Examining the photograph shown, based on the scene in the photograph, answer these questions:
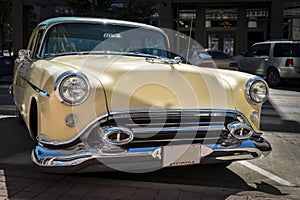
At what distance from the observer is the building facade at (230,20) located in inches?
955

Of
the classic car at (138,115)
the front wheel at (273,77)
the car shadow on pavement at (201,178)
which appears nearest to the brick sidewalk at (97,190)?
the car shadow on pavement at (201,178)

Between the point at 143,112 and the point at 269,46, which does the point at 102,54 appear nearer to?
the point at 143,112

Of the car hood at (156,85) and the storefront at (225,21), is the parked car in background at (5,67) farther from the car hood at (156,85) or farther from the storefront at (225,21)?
the storefront at (225,21)

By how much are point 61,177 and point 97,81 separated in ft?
4.38

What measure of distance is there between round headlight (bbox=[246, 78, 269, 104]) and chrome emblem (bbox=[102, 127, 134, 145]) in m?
1.40

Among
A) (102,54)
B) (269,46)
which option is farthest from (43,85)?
(269,46)

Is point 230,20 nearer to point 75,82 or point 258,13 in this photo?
point 258,13

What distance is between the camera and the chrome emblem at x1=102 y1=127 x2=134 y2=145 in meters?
3.43

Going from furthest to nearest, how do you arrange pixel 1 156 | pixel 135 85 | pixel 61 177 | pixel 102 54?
pixel 1 156
pixel 102 54
pixel 61 177
pixel 135 85

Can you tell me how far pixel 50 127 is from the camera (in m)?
3.57

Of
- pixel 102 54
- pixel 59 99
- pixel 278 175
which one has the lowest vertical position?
pixel 278 175

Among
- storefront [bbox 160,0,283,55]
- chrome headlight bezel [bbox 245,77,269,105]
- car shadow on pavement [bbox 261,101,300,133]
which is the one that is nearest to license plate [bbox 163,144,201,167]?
chrome headlight bezel [bbox 245,77,269,105]

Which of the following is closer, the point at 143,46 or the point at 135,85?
the point at 135,85

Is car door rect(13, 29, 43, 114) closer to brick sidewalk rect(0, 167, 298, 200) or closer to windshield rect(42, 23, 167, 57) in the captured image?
windshield rect(42, 23, 167, 57)
